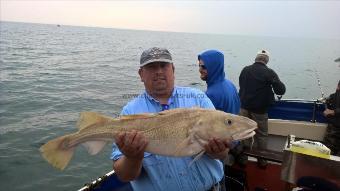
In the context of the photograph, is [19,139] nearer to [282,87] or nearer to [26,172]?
[26,172]

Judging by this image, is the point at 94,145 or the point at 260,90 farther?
the point at 260,90

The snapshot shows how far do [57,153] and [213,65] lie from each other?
10.5ft

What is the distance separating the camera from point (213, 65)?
19.3 feet

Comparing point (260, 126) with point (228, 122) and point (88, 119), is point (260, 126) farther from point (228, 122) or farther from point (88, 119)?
point (88, 119)

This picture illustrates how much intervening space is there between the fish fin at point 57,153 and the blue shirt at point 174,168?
48 centimetres

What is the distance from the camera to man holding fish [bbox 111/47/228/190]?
3.32 meters

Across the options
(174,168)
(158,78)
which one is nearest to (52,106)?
(158,78)

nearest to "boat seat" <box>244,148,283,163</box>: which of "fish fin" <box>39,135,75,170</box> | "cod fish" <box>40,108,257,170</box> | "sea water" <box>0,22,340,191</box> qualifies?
"cod fish" <box>40,108,257,170</box>

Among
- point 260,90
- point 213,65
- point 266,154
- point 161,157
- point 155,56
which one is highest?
point 155,56

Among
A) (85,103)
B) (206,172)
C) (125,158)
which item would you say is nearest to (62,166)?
(125,158)

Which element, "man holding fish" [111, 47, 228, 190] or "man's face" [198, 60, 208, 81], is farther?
"man's face" [198, 60, 208, 81]

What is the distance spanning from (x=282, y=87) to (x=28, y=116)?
41.1 ft

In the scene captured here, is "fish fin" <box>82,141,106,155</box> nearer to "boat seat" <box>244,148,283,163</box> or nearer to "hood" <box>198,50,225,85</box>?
"hood" <box>198,50,225,85</box>

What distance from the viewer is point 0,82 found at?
24094mm
